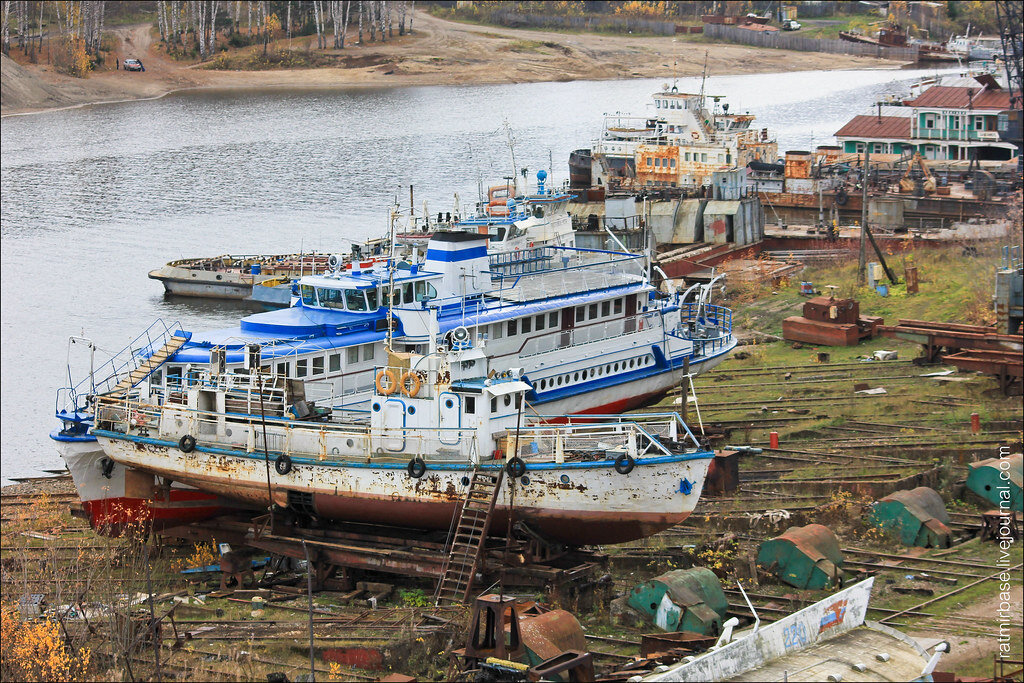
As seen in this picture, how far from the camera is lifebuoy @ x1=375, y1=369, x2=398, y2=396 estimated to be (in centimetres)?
2606

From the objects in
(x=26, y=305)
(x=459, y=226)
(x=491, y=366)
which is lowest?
(x=26, y=305)

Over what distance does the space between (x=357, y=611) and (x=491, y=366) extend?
371 inches

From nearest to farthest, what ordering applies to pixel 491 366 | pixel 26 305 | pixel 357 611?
pixel 357 611
pixel 491 366
pixel 26 305

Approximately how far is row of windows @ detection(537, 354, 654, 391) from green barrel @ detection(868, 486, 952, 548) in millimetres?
9296

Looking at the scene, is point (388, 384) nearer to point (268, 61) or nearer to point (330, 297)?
point (330, 297)

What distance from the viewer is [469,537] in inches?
950

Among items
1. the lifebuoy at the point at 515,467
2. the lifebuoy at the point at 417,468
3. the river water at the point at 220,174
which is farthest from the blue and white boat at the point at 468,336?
the river water at the point at 220,174

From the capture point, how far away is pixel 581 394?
3453 centimetres

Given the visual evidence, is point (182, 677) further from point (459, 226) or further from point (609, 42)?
point (609, 42)

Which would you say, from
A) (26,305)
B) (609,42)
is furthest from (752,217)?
(609,42)

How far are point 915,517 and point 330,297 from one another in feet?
43.5

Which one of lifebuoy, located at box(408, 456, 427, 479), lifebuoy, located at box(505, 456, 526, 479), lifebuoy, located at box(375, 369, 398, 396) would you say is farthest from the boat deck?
lifebuoy, located at box(505, 456, 526, 479)

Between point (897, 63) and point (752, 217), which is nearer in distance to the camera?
point (752, 217)

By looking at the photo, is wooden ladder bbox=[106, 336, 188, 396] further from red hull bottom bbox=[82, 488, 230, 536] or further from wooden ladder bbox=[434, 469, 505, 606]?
wooden ladder bbox=[434, 469, 505, 606]
